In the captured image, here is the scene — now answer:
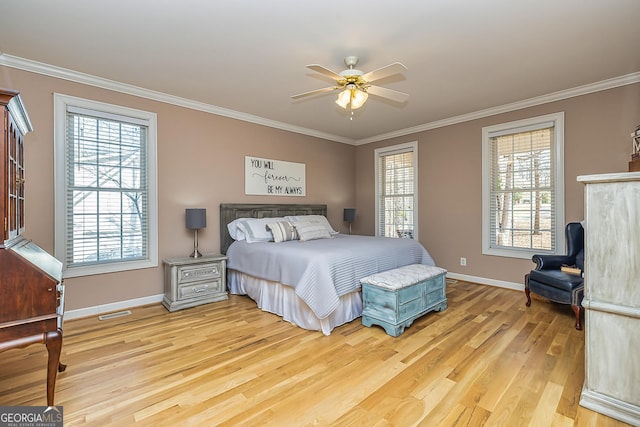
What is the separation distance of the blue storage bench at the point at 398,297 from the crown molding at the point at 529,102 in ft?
8.32

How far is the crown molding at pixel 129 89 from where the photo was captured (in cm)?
283

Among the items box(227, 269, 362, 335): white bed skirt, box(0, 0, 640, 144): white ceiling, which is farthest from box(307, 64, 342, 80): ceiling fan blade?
box(227, 269, 362, 335): white bed skirt

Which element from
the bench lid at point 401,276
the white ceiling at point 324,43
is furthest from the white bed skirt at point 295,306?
the white ceiling at point 324,43

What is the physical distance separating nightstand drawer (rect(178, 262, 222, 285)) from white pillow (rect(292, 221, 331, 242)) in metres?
1.10

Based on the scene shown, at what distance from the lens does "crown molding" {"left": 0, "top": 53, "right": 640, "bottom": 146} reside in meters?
2.92

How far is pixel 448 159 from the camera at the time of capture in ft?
15.5

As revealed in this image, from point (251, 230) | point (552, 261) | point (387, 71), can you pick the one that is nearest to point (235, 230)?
point (251, 230)

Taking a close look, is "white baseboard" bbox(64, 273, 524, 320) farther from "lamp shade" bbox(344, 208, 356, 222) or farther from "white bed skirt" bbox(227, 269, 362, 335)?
"lamp shade" bbox(344, 208, 356, 222)

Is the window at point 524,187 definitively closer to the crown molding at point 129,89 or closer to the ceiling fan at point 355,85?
the ceiling fan at point 355,85

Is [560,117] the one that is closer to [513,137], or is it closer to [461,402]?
[513,137]

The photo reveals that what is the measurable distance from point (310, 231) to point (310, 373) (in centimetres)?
220

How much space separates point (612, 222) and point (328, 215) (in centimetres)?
420

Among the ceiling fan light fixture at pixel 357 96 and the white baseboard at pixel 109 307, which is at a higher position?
the ceiling fan light fixture at pixel 357 96

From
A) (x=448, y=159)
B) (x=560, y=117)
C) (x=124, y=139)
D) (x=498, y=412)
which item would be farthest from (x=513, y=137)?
(x=124, y=139)
